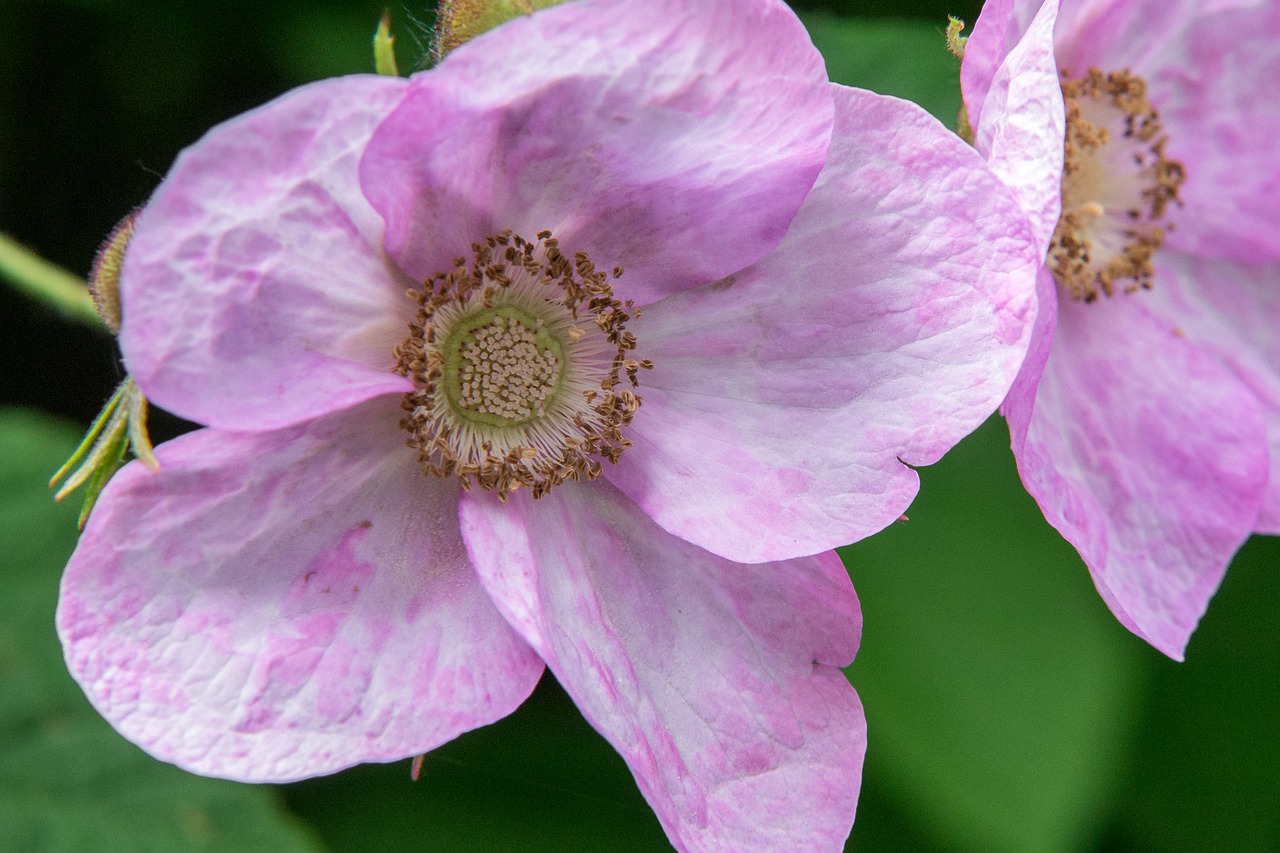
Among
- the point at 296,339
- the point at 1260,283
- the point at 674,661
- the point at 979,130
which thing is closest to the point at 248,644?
the point at 296,339

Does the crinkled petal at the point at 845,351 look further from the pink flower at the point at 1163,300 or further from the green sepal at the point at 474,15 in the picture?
the green sepal at the point at 474,15

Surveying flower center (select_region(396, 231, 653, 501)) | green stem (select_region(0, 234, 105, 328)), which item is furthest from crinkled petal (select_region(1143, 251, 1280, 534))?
green stem (select_region(0, 234, 105, 328))

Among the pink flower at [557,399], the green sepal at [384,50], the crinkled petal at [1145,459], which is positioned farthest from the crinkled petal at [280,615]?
the crinkled petal at [1145,459]

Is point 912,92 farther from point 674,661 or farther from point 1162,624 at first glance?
point 674,661

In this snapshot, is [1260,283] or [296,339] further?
[1260,283]

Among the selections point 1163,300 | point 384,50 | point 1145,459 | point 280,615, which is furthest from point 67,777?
point 1163,300

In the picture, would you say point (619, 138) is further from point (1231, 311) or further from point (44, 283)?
point (1231, 311)

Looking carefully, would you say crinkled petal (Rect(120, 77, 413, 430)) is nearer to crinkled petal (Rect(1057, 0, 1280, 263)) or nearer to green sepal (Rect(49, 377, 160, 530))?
green sepal (Rect(49, 377, 160, 530))
